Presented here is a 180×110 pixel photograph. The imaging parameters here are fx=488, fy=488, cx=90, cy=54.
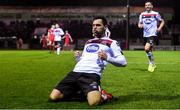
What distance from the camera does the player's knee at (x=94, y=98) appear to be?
8.04 m

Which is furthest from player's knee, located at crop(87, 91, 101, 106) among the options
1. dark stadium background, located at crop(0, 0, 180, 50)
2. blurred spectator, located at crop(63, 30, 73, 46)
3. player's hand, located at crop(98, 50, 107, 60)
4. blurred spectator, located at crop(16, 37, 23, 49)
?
dark stadium background, located at crop(0, 0, 180, 50)

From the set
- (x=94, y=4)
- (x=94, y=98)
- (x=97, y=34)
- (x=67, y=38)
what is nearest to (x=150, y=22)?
(x=97, y=34)

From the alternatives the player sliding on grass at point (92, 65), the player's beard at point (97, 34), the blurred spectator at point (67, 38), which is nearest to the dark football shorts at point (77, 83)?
the player sliding on grass at point (92, 65)

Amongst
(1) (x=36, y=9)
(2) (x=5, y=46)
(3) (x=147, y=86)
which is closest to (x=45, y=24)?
(1) (x=36, y=9)

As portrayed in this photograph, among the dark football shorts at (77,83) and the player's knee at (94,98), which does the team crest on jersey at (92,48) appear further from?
the player's knee at (94,98)

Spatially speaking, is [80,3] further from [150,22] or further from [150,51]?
[150,51]

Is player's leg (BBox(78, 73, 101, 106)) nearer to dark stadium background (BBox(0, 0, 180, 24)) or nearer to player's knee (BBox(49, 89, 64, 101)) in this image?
player's knee (BBox(49, 89, 64, 101))

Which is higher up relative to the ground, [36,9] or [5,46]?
[36,9]

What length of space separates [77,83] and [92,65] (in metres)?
0.43

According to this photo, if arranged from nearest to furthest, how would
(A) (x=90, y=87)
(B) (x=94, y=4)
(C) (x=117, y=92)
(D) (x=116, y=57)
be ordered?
(A) (x=90, y=87), (D) (x=116, y=57), (C) (x=117, y=92), (B) (x=94, y=4)

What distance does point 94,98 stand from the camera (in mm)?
8086

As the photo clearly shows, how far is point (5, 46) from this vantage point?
180 ft

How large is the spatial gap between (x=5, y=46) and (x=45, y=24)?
22.4 feet

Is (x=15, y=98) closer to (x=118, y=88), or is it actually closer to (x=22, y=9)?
(x=118, y=88)
